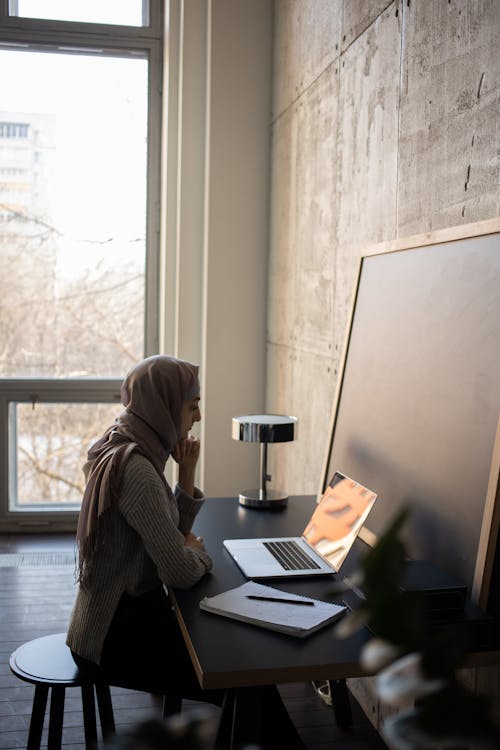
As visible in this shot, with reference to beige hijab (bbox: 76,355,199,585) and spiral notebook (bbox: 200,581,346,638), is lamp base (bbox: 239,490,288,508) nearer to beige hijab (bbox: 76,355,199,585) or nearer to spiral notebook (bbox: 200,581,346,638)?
beige hijab (bbox: 76,355,199,585)

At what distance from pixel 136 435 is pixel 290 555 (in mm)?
527

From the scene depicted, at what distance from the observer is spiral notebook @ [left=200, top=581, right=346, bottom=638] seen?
1.68 m

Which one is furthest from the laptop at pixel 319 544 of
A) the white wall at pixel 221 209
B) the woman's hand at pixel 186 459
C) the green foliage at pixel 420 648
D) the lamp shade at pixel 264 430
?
the white wall at pixel 221 209

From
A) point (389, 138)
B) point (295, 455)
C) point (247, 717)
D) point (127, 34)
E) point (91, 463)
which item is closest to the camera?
point (247, 717)

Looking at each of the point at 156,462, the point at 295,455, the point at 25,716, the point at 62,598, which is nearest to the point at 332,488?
the point at 156,462

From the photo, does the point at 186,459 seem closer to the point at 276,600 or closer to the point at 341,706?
the point at 276,600

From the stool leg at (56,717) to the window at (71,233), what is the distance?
340 centimetres

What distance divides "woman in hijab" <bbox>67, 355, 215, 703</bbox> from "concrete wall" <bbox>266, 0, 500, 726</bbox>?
0.78m

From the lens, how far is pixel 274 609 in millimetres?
1768

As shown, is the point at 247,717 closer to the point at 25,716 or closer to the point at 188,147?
the point at 25,716

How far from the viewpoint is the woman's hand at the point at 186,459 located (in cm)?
249

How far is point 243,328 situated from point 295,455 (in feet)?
3.60

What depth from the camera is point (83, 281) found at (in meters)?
5.31

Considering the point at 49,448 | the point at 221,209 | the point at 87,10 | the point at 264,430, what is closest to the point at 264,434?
the point at 264,430
